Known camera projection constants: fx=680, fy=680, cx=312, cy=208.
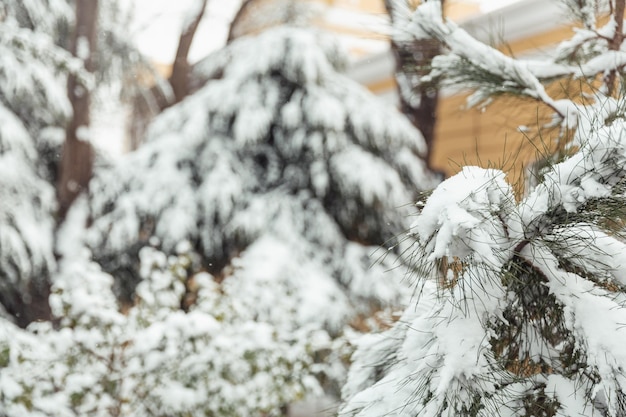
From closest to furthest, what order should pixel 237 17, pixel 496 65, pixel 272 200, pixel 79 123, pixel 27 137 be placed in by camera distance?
pixel 496 65
pixel 27 137
pixel 272 200
pixel 79 123
pixel 237 17

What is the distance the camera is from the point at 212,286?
11.9 feet

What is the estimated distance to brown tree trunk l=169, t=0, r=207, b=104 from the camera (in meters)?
5.85

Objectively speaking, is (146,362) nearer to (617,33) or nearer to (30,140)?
(30,140)

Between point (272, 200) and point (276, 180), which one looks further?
point (276, 180)

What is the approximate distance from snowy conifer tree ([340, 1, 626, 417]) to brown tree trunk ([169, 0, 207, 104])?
4934 millimetres

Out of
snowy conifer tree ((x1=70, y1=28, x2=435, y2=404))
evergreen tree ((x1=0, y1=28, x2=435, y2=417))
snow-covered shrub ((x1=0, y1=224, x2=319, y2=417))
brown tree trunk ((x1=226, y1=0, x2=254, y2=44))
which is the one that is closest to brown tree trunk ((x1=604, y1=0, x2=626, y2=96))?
snow-covered shrub ((x1=0, y1=224, x2=319, y2=417))

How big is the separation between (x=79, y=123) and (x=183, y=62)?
1.43 m

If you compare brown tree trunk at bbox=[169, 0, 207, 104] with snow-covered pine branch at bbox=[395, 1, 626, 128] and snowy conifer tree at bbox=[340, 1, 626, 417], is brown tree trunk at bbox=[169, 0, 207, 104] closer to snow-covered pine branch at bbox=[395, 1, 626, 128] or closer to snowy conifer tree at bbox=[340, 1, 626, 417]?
snow-covered pine branch at bbox=[395, 1, 626, 128]

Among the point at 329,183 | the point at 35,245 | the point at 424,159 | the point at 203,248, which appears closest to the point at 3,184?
the point at 35,245

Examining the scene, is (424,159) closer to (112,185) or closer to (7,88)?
(112,185)

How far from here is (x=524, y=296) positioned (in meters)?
1.24

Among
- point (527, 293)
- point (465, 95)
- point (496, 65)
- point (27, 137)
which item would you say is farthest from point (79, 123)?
point (527, 293)

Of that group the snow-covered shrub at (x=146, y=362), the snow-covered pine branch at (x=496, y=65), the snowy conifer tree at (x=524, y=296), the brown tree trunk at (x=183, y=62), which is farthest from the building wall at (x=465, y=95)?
the snowy conifer tree at (x=524, y=296)

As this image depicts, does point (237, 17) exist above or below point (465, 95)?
above
